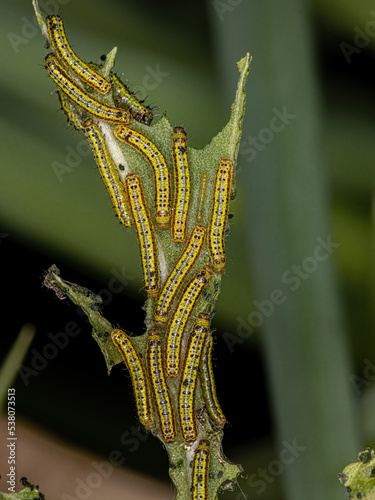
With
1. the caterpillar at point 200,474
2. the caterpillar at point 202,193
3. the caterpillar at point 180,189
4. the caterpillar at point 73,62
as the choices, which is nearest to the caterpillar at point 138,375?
the caterpillar at point 200,474

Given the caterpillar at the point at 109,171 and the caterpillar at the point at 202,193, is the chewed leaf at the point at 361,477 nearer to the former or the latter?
the caterpillar at the point at 202,193

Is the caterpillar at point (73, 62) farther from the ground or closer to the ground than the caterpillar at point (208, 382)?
farther from the ground

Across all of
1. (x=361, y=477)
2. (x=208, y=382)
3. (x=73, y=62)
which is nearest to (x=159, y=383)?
(x=208, y=382)

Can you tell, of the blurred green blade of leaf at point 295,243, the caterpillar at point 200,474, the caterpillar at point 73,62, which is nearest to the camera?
the blurred green blade of leaf at point 295,243

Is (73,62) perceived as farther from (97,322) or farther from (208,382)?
(208,382)

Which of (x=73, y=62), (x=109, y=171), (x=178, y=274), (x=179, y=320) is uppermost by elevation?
(x=73, y=62)

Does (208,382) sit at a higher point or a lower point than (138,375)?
higher

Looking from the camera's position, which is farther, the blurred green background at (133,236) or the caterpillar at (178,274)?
the blurred green background at (133,236)

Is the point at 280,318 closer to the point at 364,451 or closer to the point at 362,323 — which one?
the point at 364,451
